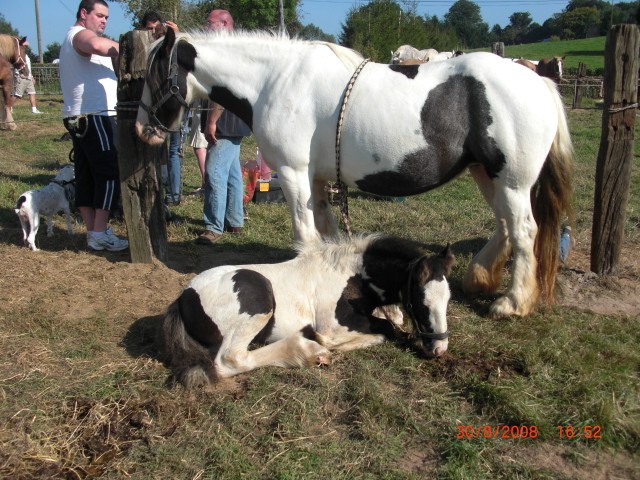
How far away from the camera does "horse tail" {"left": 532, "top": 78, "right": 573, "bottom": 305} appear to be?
3977 mm

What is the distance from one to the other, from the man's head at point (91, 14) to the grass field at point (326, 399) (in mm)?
2164

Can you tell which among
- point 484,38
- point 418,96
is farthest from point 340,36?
point 484,38

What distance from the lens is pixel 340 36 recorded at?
40.4 meters

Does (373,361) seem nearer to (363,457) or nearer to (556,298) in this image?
(363,457)

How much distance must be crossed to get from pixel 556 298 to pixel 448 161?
56.1 inches

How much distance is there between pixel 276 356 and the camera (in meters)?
3.31

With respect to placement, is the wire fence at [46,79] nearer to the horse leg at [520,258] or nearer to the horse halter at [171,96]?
the horse halter at [171,96]

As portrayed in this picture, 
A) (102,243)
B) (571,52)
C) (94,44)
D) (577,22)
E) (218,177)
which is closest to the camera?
(94,44)

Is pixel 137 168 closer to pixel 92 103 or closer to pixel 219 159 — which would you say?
pixel 92 103

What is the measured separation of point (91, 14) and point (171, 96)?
1314mm

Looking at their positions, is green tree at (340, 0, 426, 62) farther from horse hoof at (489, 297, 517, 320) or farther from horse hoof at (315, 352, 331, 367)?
horse hoof at (315, 352, 331, 367)

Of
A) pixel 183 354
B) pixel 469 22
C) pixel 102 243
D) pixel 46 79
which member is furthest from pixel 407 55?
pixel 469 22

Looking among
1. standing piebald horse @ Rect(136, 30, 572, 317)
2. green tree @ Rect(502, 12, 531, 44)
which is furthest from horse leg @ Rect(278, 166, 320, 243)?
green tree @ Rect(502, 12, 531, 44)

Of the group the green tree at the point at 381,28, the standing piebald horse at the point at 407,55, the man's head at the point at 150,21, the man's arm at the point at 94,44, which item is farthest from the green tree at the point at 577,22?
the man's arm at the point at 94,44
